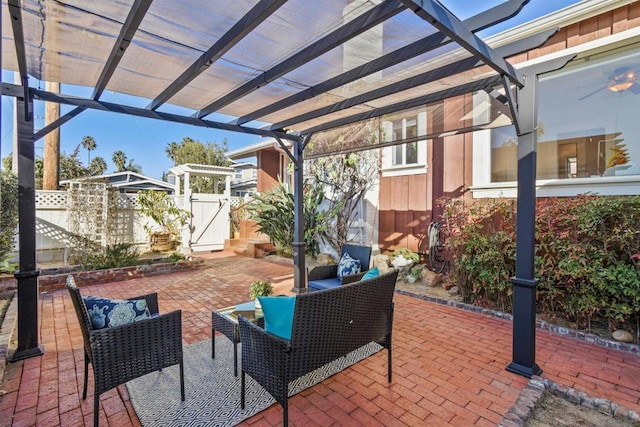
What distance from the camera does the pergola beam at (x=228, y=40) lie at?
7.10 ft

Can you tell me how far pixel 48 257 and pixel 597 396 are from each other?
10990 mm

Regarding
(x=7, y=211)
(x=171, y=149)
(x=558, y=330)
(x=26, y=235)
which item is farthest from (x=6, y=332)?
(x=171, y=149)

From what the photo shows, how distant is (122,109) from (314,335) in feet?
11.7

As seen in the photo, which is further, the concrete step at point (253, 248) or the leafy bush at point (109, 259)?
the concrete step at point (253, 248)

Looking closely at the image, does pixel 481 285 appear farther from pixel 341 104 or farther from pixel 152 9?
pixel 152 9

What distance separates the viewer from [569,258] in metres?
3.83

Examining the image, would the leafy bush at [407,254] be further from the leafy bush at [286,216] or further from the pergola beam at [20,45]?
the pergola beam at [20,45]

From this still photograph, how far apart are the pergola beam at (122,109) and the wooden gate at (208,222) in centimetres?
613

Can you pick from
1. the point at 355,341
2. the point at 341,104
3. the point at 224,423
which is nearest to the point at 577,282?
the point at 355,341

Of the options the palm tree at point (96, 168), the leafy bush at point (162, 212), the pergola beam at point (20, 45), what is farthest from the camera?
the palm tree at point (96, 168)

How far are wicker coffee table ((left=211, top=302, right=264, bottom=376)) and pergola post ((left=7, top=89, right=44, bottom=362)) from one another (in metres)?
1.88

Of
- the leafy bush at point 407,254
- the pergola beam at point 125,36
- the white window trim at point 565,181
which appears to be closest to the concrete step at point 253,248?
the leafy bush at point 407,254

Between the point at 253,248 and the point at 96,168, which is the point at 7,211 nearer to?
the point at 253,248

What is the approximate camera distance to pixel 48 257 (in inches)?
329
